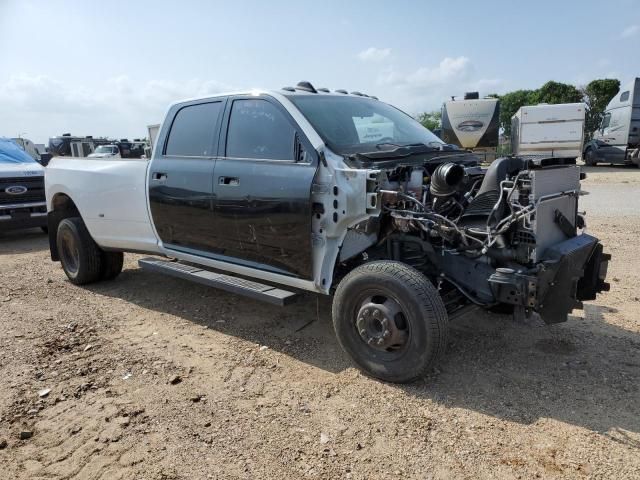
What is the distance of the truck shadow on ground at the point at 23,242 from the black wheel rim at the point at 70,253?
9.31 feet

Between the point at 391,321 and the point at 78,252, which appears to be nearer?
the point at 391,321

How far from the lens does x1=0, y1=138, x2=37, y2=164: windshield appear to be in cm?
1023

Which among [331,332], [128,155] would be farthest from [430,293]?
[128,155]

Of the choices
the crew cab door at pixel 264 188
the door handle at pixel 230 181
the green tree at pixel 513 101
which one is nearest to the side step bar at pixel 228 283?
the crew cab door at pixel 264 188

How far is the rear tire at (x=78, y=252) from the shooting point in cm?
602

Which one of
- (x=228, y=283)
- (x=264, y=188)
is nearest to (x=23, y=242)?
(x=228, y=283)

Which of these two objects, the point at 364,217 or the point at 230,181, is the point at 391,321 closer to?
the point at 364,217

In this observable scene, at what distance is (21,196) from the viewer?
9.53 meters

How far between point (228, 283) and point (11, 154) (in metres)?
8.31

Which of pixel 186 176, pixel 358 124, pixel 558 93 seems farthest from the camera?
pixel 558 93

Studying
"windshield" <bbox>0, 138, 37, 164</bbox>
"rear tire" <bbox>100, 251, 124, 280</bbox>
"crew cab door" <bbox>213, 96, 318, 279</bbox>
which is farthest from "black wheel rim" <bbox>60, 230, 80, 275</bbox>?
"windshield" <bbox>0, 138, 37, 164</bbox>

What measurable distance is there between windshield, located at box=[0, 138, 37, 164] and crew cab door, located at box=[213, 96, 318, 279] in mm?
7659

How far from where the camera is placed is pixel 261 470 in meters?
2.74

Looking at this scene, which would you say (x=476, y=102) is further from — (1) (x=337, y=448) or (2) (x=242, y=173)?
(1) (x=337, y=448)
